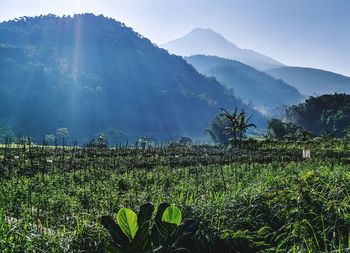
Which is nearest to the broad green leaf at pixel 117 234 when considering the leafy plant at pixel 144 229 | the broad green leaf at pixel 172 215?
the leafy plant at pixel 144 229

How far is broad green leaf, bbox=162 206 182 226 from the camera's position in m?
3.50

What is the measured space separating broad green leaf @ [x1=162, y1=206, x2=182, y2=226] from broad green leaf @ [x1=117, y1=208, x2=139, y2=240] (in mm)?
262

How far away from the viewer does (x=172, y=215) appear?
351 centimetres

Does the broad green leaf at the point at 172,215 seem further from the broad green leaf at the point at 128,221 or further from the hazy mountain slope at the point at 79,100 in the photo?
the hazy mountain slope at the point at 79,100

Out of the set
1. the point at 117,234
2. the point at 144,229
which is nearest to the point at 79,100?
the point at 117,234

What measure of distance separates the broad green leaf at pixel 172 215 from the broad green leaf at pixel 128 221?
0.86 feet

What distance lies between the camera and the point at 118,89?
180125mm

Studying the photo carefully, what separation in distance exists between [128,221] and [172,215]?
38 cm

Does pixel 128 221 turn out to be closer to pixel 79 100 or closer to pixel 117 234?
pixel 117 234

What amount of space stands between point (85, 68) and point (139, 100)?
34611 millimetres

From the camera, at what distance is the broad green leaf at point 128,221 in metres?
3.35

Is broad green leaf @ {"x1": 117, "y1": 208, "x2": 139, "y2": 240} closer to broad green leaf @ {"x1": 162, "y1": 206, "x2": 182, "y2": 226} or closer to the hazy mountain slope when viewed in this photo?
broad green leaf @ {"x1": 162, "y1": 206, "x2": 182, "y2": 226}

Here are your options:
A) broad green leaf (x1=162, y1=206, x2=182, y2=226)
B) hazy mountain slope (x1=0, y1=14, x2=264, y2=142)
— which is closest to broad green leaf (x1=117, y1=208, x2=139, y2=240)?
broad green leaf (x1=162, y1=206, x2=182, y2=226)

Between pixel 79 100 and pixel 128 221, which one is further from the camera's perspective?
pixel 79 100
